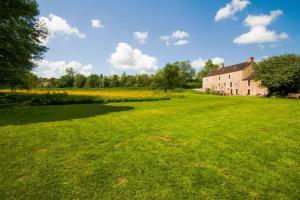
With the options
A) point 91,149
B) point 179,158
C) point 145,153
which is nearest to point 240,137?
point 179,158

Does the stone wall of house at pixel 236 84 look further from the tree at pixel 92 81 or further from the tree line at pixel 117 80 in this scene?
the tree at pixel 92 81

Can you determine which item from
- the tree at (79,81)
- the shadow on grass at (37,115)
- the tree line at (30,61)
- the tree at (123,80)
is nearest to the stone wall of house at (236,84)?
the tree line at (30,61)

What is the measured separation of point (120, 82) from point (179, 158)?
118m

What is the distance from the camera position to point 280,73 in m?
42.6

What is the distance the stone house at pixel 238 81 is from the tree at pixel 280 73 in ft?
21.5

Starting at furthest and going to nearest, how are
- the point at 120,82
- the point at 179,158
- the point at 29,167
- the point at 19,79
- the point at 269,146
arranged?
the point at 120,82 → the point at 19,79 → the point at 269,146 → the point at 179,158 → the point at 29,167

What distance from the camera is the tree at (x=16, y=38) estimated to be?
65.6ft

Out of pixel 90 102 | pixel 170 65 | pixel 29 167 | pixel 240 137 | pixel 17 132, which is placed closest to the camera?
pixel 29 167

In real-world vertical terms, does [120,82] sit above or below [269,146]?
above

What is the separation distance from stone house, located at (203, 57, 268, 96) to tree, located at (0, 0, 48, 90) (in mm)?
49774

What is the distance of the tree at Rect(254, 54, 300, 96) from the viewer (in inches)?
1615

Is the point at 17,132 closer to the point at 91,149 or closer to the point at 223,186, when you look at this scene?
the point at 91,149

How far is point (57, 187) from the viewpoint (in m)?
5.42

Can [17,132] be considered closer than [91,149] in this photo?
No
